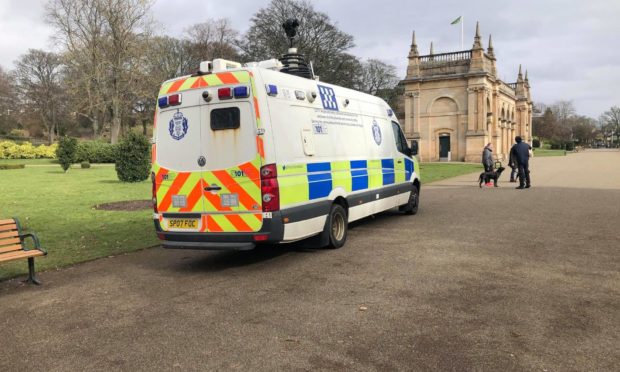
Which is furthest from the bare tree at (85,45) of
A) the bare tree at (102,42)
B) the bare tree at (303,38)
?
the bare tree at (303,38)

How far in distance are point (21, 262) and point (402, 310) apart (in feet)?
19.5

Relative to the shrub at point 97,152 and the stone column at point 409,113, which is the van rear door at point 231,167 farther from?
the stone column at point 409,113

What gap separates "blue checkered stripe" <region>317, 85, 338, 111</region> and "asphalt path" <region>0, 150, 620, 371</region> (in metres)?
2.33

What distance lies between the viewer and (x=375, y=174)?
9.37m

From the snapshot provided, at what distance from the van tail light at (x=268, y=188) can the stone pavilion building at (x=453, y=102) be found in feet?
135

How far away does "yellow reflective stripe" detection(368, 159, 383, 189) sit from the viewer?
915 cm

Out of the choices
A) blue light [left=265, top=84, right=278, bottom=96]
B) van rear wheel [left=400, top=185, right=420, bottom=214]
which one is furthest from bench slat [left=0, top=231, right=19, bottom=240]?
van rear wheel [left=400, top=185, right=420, bottom=214]

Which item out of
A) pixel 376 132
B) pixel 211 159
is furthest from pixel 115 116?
pixel 211 159

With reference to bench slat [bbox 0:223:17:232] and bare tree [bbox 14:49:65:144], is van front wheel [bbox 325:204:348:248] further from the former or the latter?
bare tree [bbox 14:49:65:144]

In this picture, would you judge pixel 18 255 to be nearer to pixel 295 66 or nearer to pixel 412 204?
pixel 295 66

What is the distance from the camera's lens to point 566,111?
125 meters

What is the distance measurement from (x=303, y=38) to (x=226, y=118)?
145ft

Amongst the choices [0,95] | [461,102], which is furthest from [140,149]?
[0,95]

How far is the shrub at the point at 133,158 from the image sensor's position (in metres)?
19.7
